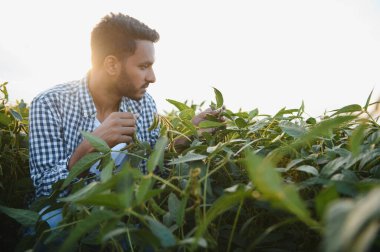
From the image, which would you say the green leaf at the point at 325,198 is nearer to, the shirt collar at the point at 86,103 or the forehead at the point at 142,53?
the shirt collar at the point at 86,103

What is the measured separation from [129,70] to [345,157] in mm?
1384

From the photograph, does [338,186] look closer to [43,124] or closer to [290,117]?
[290,117]

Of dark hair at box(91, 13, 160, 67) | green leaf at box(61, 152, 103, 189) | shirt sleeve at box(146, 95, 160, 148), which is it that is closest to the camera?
green leaf at box(61, 152, 103, 189)

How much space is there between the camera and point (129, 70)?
1.69 metres

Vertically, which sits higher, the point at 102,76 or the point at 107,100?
the point at 102,76

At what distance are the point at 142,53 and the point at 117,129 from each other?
2.80ft

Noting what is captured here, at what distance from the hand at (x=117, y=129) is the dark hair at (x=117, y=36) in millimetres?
798

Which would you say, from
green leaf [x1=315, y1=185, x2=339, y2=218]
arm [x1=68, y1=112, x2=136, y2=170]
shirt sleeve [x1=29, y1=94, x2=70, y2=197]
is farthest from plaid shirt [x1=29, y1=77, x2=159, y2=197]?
green leaf [x1=315, y1=185, x2=339, y2=218]

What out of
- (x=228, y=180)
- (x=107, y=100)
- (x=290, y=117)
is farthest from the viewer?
(x=107, y=100)

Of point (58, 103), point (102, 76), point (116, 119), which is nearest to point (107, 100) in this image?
point (102, 76)

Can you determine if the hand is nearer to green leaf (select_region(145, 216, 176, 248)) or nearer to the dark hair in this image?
green leaf (select_region(145, 216, 176, 248))

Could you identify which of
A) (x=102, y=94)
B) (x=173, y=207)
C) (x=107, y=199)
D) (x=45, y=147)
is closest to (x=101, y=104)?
(x=102, y=94)

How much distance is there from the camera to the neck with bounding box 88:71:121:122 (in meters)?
1.62

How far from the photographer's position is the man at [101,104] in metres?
1.04
